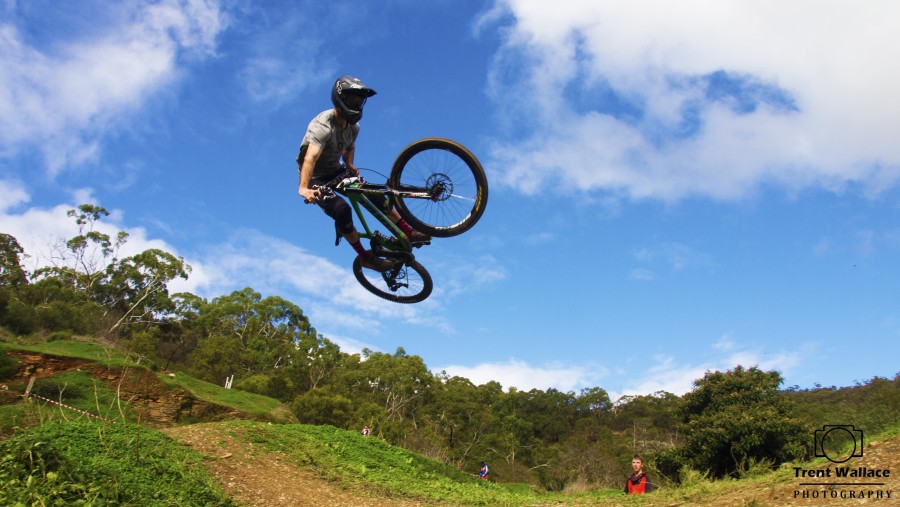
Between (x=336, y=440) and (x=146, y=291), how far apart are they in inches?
1807

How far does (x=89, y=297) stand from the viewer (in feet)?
168

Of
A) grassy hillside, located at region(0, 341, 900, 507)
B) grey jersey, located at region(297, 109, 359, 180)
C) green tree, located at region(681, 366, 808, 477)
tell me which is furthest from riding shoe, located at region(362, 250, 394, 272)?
green tree, located at region(681, 366, 808, 477)

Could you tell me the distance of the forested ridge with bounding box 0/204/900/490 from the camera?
3734cm

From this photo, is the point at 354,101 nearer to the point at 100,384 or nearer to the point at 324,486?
the point at 324,486

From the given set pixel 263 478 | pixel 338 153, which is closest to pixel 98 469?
pixel 263 478

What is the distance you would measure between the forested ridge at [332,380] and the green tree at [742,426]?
7250 mm

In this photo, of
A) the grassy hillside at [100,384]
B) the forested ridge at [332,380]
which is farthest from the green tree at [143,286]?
the grassy hillside at [100,384]

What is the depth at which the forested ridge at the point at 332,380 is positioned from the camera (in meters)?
37.3

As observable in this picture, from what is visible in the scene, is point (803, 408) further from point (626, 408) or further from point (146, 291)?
point (146, 291)

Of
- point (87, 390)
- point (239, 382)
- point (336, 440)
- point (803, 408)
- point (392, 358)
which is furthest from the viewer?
point (392, 358)

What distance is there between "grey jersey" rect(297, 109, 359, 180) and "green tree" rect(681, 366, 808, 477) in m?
11.0

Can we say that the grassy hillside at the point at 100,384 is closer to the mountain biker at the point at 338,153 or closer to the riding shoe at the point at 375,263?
the riding shoe at the point at 375,263

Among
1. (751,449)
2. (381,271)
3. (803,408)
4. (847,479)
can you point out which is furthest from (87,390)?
(803,408)

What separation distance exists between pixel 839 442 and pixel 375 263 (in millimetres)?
12386
